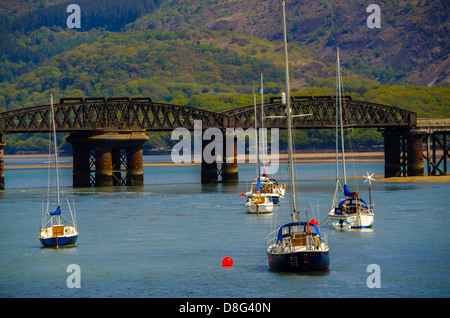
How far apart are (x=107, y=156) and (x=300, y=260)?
9824cm

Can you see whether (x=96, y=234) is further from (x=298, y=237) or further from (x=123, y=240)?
(x=298, y=237)

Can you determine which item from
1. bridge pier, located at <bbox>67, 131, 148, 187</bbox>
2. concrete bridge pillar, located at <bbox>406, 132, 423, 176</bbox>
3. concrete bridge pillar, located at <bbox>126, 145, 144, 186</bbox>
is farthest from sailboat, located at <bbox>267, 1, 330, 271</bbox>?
concrete bridge pillar, located at <bbox>406, 132, 423, 176</bbox>

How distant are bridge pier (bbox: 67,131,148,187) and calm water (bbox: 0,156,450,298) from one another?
32760 millimetres

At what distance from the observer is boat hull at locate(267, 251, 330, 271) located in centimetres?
5441

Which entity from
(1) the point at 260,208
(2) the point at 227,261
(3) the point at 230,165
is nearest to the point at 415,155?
(3) the point at 230,165

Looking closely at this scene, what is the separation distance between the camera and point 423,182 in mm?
158125

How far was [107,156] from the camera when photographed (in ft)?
489

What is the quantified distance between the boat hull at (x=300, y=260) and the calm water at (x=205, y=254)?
2.11 ft

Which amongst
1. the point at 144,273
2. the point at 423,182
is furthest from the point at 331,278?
the point at 423,182

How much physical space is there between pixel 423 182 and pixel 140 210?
71.0 metres

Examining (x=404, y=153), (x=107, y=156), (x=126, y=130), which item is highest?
(x=126, y=130)
